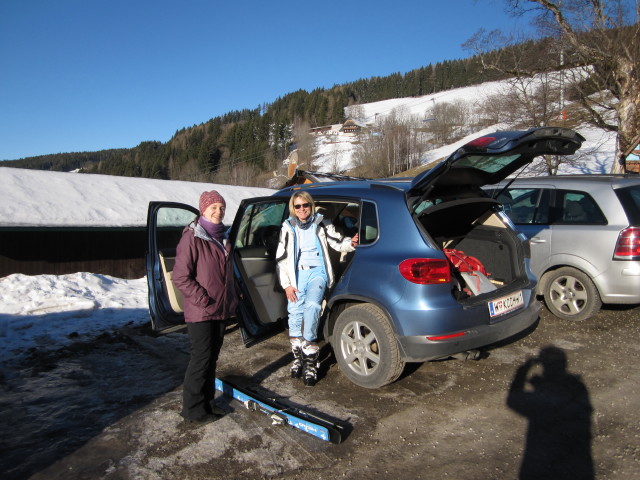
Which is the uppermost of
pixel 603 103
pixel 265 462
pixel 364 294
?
pixel 603 103

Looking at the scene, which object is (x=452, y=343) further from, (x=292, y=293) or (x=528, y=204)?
(x=528, y=204)

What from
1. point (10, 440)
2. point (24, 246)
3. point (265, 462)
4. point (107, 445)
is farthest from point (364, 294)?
point (24, 246)

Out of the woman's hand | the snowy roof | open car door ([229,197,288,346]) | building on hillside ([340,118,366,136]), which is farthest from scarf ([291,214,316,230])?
building on hillside ([340,118,366,136])

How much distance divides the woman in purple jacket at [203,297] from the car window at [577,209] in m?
4.54

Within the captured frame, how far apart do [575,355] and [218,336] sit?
12.0 feet

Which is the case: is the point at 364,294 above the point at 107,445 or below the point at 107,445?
above

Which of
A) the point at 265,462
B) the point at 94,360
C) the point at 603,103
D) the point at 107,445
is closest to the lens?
the point at 265,462

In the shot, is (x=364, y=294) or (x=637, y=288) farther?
(x=637, y=288)

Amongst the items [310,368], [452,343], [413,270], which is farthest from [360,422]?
[413,270]

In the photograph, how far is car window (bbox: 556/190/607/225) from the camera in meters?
5.38

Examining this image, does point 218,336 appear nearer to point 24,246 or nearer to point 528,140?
point 528,140

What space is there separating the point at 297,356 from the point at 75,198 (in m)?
9.40

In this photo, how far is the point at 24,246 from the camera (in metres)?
10.2

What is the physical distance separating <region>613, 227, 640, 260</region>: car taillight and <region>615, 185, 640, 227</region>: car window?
10cm
